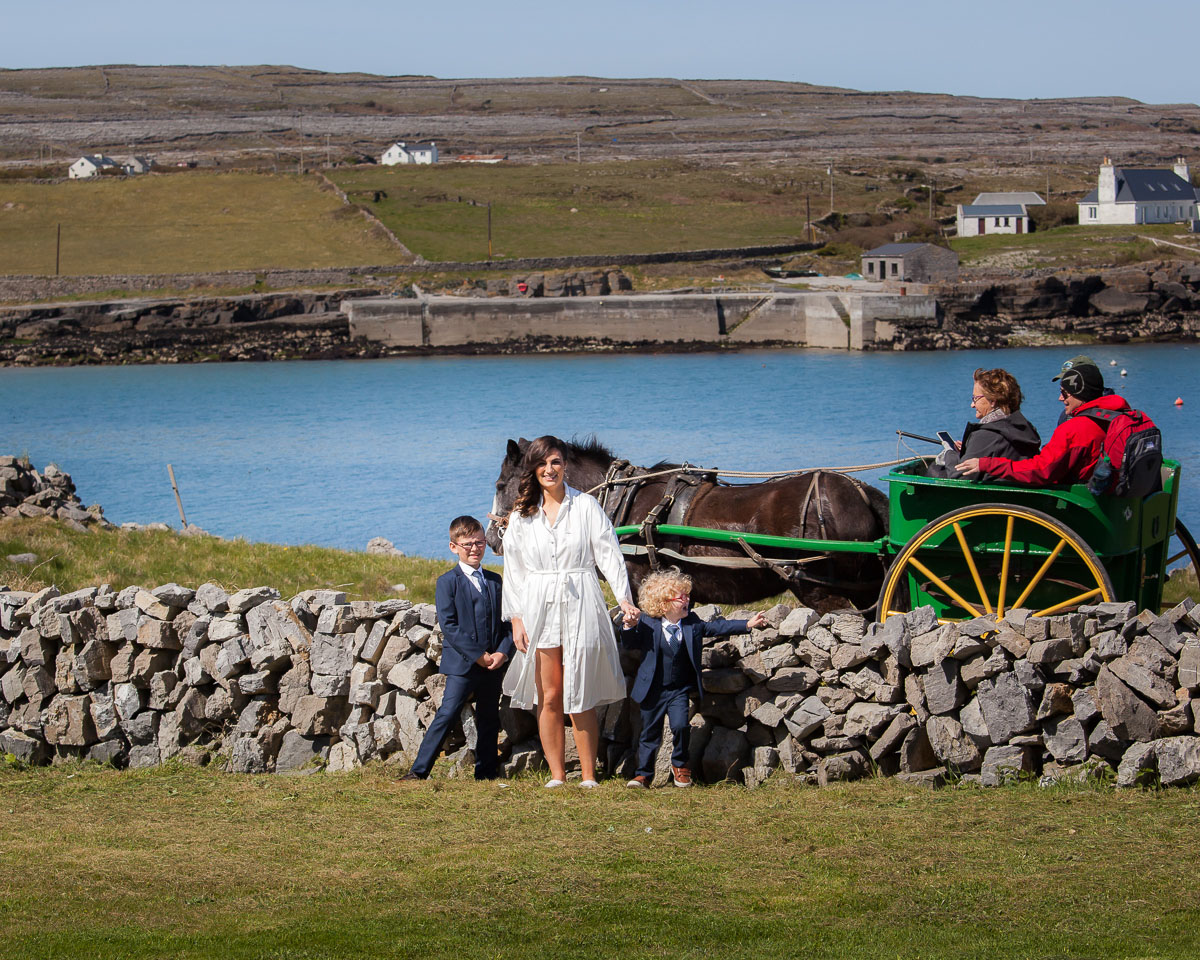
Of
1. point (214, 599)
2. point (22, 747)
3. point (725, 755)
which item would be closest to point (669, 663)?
point (725, 755)

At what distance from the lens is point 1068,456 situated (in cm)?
746

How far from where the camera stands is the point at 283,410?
196 ft

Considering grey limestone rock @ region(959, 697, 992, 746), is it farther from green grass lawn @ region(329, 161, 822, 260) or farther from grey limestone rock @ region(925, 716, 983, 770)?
green grass lawn @ region(329, 161, 822, 260)

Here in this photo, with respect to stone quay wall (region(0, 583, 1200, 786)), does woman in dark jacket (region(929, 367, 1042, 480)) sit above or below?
above

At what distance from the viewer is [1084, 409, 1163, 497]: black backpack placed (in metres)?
7.30

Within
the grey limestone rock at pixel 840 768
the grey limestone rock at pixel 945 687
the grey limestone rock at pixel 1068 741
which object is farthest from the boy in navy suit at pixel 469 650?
the grey limestone rock at pixel 1068 741

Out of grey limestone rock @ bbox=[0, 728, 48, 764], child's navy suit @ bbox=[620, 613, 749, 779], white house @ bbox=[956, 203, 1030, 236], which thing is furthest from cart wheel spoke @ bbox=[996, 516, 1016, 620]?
white house @ bbox=[956, 203, 1030, 236]

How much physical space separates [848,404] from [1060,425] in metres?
50.0

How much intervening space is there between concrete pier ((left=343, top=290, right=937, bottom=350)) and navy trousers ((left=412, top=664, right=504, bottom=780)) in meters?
72.7

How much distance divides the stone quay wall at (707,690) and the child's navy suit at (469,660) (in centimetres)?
22

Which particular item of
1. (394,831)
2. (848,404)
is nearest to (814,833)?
(394,831)

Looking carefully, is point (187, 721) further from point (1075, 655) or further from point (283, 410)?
point (283, 410)

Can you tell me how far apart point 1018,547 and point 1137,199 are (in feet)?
377

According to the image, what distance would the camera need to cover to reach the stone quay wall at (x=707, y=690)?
6.54m
